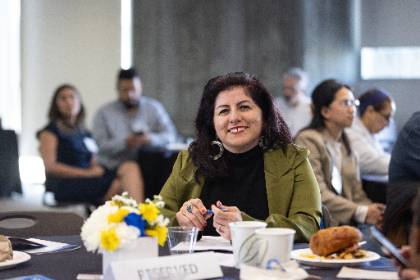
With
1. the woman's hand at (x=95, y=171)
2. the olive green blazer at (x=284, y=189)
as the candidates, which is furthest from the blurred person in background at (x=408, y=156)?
the woman's hand at (x=95, y=171)

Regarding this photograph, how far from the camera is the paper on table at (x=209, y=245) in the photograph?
7.30 ft

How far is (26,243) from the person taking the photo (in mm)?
2410

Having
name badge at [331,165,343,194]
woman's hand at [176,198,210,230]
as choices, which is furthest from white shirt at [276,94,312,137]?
woman's hand at [176,198,210,230]

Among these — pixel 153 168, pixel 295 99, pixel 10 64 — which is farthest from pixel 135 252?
pixel 10 64

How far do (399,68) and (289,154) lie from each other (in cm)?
741

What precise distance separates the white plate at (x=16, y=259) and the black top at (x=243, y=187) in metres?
0.87

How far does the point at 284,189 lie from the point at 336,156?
203 cm

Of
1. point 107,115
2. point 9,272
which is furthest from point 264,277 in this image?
point 107,115

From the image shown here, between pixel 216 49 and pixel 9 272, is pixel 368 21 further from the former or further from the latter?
pixel 9 272

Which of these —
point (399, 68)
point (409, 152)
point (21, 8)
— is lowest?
point (409, 152)

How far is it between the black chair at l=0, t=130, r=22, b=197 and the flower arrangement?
4.30 metres

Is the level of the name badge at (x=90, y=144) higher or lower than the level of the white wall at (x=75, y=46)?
lower

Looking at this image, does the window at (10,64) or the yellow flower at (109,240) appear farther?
the window at (10,64)

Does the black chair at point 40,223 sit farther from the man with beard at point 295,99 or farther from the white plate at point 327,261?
the man with beard at point 295,99
